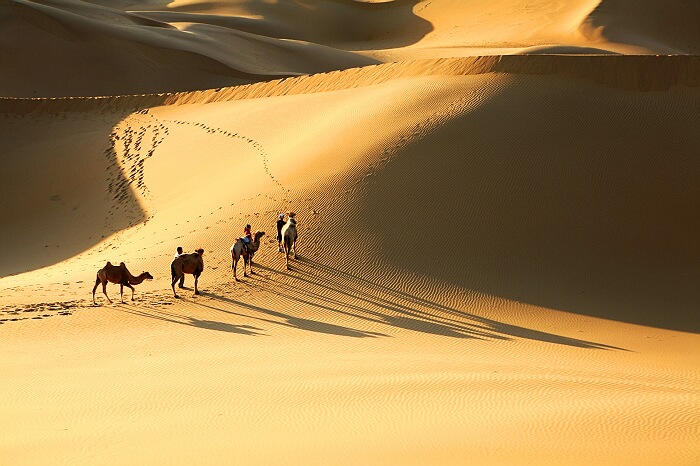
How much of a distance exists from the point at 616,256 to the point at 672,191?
2.79 metres

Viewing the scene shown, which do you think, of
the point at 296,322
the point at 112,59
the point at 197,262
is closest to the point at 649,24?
the point at 112,59

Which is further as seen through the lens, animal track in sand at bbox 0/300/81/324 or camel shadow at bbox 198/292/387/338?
animal track in sand at bbox 0/300/81/324

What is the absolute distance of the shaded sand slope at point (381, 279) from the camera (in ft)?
30.3

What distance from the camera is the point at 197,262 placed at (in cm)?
1583

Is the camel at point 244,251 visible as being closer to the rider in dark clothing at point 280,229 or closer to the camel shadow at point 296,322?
the rider in dark clothing at point 280,229

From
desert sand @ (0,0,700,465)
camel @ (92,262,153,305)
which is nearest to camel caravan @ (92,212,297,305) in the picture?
camel @ (92,262,153,305)

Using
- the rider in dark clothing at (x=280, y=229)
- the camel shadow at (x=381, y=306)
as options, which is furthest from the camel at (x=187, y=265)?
the rider in dark clothing at (x=280, y=229)

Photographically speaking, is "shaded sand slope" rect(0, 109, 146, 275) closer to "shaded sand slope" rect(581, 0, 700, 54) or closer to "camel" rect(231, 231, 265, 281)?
"camel" rect(231, 231, 265, 281)

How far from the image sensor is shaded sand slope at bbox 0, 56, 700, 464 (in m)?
9.23

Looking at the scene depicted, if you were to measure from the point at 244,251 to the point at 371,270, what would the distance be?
2300 mm

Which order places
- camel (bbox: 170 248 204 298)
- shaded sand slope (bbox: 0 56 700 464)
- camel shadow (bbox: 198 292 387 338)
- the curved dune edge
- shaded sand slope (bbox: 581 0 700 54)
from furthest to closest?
shaded sand slope (bbox: 581 0 700 54) → the curved dune edge → camel (bbox: 170 248 204 298) → camel shadow (bbox: 198 292 387 338) → shaded sand slope (bbox: 0 56 700 464)

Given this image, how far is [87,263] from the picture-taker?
1925cm

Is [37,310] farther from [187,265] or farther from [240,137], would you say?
[240,137]

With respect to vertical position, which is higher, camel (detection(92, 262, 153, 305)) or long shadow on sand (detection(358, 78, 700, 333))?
long shadow on sand (detection(358, 78, 700, 333))
